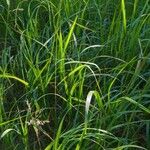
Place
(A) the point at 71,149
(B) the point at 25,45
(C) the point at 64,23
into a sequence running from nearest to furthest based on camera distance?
(A) the point at 71,149
(B) the point at 25,45
(C) the point at 64,23

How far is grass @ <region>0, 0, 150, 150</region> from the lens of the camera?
4.77 feet

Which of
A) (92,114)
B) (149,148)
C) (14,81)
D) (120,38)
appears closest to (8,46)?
(14,81)

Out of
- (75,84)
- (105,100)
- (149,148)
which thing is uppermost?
(75,84)

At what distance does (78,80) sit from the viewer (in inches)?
61.9

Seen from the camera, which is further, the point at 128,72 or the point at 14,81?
the point at 14,81

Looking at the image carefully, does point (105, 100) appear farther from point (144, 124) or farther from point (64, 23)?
point (64, 23)

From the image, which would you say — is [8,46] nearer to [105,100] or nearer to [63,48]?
[63,48]

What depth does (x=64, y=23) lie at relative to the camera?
1963mm

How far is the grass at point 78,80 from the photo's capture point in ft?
4.77

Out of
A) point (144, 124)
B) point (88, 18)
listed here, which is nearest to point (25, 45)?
point (88, 18)

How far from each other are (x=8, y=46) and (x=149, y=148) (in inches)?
32.3

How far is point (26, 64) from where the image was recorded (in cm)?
177

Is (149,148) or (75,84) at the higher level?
(75,84)

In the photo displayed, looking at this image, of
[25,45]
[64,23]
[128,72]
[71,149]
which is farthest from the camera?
[64,23]
